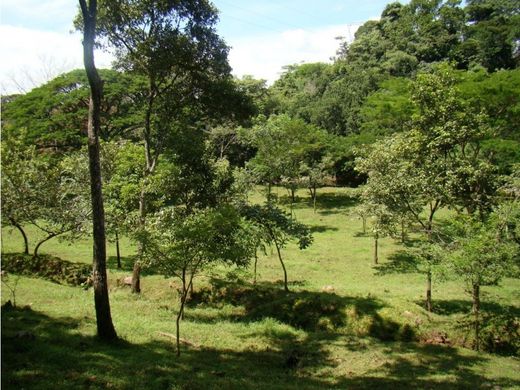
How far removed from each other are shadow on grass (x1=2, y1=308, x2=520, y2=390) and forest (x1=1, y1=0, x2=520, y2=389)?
0.23 feet

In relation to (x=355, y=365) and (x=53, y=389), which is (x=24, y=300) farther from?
(x=355, y=365)

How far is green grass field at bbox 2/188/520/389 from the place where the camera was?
10.5 m

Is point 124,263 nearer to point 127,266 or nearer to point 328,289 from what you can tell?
point 127,266

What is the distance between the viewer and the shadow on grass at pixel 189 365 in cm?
956

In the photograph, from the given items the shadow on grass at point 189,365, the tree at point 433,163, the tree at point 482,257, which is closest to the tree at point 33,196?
the shadow on grass at point 189,365

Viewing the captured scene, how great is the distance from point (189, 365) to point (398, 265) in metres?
19.1

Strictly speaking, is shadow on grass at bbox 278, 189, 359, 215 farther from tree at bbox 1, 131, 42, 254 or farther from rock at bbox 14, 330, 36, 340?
rock at bbox 14, 330, 36, 340

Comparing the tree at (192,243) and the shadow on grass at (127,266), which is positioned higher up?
the tree at (192,243)

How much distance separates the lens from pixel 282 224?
1944 centimetres

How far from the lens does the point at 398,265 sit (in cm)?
2722

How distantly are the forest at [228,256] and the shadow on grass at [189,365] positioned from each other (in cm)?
7

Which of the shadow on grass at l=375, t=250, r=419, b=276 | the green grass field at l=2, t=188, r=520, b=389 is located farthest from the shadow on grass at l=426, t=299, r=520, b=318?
the shadow on grass at l=375, t=250, r=419, b=276

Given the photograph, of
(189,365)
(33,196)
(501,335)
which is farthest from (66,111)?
(501,335)

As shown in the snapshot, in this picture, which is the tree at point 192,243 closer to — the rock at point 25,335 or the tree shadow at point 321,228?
the rock at point 25,335
